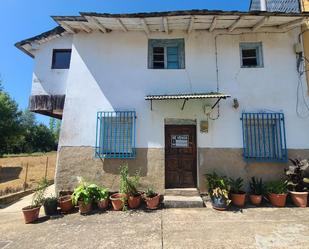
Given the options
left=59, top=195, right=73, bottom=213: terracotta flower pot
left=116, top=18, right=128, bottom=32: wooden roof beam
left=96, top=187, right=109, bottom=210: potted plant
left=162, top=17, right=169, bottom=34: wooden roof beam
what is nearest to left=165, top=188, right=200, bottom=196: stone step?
left=96, top=187, right=109, bottom=210: potted plant

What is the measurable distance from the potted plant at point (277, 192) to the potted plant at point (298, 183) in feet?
0.66

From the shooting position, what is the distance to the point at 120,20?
7.47 m

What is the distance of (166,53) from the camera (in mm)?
8234

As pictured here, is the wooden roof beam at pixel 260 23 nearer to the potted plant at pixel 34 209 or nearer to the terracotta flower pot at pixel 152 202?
the terracotta flower pot at pixel 152 202

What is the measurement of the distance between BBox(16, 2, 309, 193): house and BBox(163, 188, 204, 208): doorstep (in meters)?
0.30

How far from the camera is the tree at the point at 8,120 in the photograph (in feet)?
77.7

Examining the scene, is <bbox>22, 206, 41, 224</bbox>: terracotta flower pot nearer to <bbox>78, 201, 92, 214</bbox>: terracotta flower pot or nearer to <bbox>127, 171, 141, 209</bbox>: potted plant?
<bbox>78, 201, 92, 214</bbox>: terracotta flower pot

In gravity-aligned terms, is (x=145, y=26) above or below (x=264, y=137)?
above

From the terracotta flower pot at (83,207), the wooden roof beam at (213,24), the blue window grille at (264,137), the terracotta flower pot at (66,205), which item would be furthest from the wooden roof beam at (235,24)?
the terracotta flower pot at (66,205)

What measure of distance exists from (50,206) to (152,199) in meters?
2.96

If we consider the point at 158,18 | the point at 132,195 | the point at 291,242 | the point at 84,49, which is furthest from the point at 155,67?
the point at 291,242

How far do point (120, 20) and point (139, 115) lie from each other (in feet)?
10.5

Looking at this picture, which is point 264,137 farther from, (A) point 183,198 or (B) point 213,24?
(B) point 213,24

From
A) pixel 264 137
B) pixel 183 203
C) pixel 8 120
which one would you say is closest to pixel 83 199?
pixel 183 203
